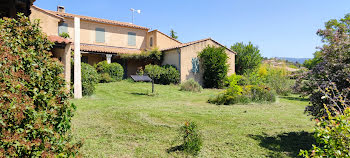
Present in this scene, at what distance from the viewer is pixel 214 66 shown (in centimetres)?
1992

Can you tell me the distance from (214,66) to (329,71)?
602 inches

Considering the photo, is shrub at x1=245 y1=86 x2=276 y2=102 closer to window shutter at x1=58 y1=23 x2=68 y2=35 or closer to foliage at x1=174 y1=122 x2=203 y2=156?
foliage at x1=174 y1=122 x2=203 y2=156

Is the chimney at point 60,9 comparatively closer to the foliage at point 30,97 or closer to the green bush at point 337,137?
the foliage at point 30,97

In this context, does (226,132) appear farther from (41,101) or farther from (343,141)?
(41,101)

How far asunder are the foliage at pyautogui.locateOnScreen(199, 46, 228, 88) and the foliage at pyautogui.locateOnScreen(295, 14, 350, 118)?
1489 centimetres

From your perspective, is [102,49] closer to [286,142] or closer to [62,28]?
[62,28]

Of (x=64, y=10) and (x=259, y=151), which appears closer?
(x=259, y=151)

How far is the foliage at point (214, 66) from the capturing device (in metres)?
20.0

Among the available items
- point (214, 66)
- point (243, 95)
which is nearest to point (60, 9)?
point (214, 66)

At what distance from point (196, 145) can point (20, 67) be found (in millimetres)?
2992

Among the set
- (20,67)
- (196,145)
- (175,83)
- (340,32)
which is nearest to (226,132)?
(196,145)

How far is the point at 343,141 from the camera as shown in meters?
2.35

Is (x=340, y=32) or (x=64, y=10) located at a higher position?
(x=64, y=10)

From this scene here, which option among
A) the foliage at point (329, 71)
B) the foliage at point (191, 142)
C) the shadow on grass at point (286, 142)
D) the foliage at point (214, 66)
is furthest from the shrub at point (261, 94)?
the foliage at point (214, 66)
